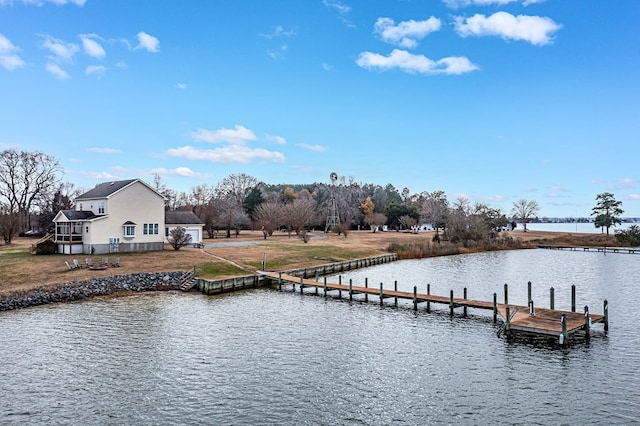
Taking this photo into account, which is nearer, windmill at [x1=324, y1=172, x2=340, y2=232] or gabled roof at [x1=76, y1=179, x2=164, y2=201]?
gabled roof at [x1=76, y1=179, x2=164, y2=201]

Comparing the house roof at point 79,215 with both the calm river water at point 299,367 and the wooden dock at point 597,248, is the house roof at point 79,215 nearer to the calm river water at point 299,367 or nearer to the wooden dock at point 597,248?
the calm river water at point 299,367

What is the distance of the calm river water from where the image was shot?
14789 mm

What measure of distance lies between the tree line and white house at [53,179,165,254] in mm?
16672

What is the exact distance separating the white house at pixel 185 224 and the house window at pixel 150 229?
5.94 meters

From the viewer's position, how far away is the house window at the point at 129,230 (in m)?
49.2

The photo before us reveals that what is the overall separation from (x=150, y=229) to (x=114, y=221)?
167 inches

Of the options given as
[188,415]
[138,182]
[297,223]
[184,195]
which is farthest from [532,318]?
[184,195]

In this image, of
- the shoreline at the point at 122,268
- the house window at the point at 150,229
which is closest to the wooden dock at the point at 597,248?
the shoreline at the point at 122,268

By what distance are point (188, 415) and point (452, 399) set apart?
30.2 ft

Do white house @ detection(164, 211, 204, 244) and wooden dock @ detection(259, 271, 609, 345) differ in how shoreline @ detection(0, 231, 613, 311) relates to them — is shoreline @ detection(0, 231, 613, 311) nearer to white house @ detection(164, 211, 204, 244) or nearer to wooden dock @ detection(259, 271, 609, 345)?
white house @ detection(164, 211, 204, 244)

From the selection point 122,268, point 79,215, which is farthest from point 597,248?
point 79,215

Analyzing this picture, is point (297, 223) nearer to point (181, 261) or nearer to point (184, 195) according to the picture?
point (184, 195)

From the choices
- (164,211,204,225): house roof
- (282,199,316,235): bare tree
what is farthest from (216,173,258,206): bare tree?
(164,211,204,225): house roof

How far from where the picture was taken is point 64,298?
1270 inches
